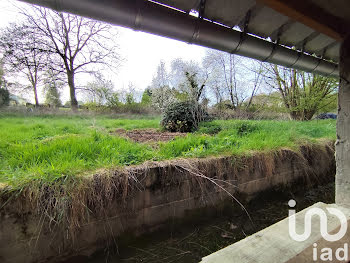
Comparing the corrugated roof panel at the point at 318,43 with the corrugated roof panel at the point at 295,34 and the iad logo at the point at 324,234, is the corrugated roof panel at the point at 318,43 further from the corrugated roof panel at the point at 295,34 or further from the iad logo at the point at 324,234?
the iad logo at the point at 324,234

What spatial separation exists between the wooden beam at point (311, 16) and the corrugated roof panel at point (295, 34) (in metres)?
0.29

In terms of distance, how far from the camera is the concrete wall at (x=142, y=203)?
1369 millimetres

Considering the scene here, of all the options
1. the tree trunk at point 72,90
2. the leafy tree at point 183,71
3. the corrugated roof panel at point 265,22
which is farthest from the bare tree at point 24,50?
the corrugated roof panel at point 265,22

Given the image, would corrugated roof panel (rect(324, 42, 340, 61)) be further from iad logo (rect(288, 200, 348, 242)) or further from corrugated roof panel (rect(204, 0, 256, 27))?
iad logo (rect(288, 200, 348, 242))

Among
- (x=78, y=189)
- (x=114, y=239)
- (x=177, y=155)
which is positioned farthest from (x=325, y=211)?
(x=78, y=189)

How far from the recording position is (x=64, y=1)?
103 centimetres

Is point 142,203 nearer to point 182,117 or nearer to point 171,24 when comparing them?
point 171,24

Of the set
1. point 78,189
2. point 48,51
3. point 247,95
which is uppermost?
point 48,51

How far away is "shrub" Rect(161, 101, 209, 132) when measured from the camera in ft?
16.9

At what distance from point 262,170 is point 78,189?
2.69 meters

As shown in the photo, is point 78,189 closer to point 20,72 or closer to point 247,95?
point 20,72

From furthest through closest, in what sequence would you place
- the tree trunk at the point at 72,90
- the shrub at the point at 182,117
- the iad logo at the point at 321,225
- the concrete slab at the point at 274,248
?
1. the tree trunk at the point at 72,90
2. the shrub at the point at 182,117
3. the iad logo at the point at 321,225
4. the concrete slab at the point at 274,248

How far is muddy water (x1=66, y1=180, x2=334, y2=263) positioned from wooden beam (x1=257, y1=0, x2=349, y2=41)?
7.90ft

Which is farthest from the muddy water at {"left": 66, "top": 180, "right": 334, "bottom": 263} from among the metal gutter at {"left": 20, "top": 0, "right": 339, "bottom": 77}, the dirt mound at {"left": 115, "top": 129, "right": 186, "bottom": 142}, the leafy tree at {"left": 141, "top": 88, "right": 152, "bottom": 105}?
the leafy tree at {"left": 141, "top": 88, "right": 152, "bottom": 105}
